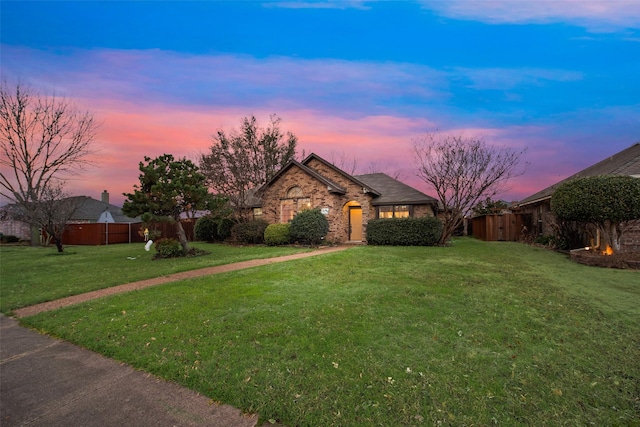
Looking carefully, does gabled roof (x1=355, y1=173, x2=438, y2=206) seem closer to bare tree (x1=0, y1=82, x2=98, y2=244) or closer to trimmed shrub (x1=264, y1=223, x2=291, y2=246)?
trimmed shrub (x1=264, y1=223, x2=291, y2=246)

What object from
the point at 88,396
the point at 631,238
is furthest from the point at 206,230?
the point at 631,238

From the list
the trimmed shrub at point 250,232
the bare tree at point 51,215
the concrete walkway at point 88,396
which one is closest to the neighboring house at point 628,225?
the concrete walkway at point 88,396

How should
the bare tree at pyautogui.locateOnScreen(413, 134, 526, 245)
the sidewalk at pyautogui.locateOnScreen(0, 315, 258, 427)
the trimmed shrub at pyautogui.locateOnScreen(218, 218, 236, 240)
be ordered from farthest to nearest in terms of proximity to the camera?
the trimmed shrub at pyautogui.locateOnScreen(218, 218, 236, 240) → the bare tree at pyautogui.locateOnScreen(413, 134, 526, 245) → the sidewalk at pyautogui.locateOnScreen(0, 315, 258, 427)

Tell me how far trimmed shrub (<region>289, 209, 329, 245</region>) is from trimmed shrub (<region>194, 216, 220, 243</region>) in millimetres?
8338

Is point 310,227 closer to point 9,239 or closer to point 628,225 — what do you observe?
point 628,225

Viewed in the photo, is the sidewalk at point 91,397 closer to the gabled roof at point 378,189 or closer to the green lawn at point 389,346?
the green lawn at point 389,346

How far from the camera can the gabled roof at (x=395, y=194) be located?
58.6 ft

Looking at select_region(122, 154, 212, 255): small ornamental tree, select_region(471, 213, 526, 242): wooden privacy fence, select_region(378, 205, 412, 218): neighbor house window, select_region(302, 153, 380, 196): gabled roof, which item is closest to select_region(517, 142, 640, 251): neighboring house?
select_region(471, 213, 526, 242): wooden privacy fence

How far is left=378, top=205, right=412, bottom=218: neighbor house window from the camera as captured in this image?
18.1m

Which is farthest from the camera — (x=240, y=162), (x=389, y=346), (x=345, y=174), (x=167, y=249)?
(x=240, y=162)

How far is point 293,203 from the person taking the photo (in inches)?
781

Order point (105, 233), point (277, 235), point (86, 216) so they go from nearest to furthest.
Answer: point (277, 235) < point (105, 233) < point (86, 216)

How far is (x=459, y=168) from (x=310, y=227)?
9.08 meters

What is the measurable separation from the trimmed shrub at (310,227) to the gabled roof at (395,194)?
12.9 feet
